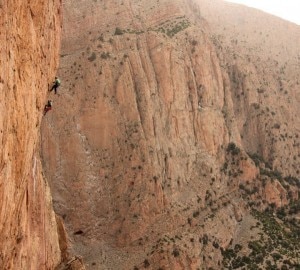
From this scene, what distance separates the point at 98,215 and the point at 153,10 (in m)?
39.5

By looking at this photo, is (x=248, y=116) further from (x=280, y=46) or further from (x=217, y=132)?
(x=280, y=46)

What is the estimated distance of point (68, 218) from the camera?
65688 millimetres

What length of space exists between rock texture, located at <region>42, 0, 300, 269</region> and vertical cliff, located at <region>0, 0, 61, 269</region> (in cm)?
3627

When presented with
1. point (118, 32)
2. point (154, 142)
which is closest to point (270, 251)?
point (154, 142)

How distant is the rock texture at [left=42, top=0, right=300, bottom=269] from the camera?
217 ft

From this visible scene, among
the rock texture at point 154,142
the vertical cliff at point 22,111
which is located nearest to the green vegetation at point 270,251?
the rock texture at point 154,142

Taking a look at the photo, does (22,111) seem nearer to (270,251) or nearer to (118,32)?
(270,251)

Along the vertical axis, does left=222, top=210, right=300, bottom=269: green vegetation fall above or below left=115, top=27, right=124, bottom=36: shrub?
below

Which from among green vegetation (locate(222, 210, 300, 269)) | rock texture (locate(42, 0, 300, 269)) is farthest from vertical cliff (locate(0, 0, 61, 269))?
green vegetation (locate(222, 210, 300, 269))

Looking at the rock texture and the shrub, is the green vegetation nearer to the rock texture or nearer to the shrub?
the rock texture

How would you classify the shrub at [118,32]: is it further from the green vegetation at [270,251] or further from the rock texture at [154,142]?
the green vegetation at [270,251]

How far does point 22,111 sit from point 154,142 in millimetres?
51667

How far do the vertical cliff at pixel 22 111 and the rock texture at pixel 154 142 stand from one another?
119 ft

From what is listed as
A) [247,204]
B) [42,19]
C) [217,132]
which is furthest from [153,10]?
[42,19]
